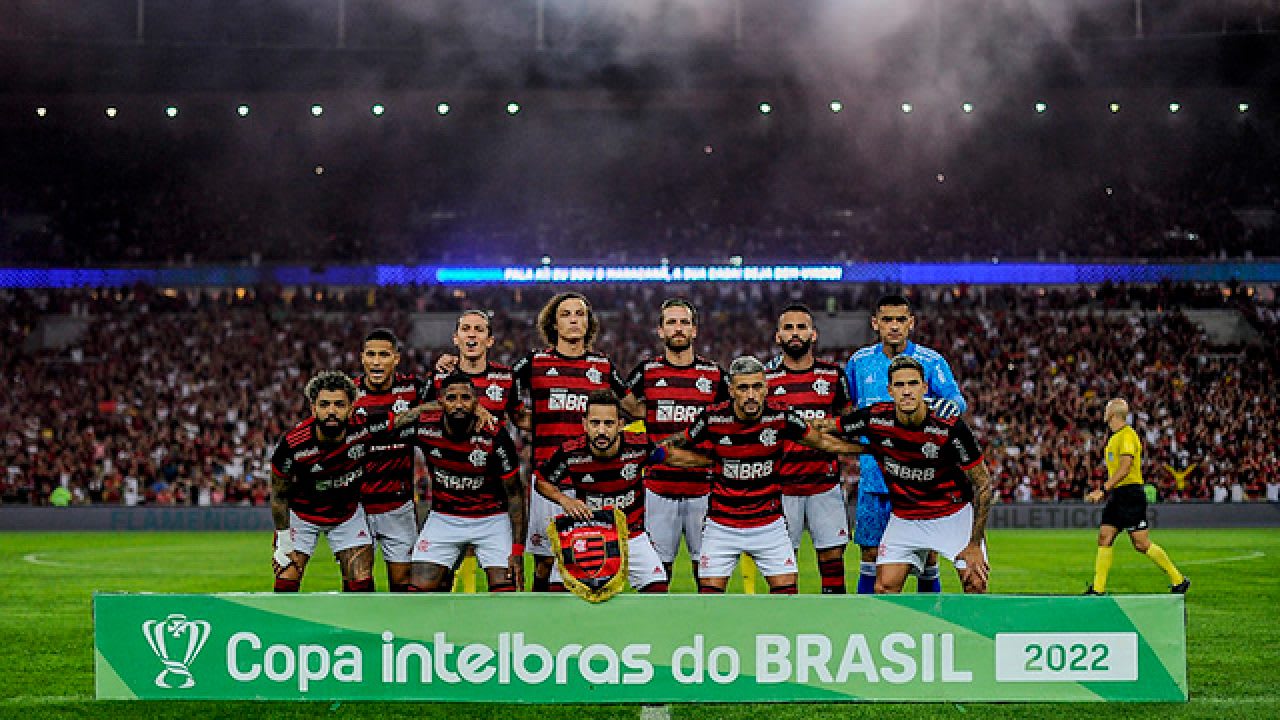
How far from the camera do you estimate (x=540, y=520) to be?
8094 millimetres

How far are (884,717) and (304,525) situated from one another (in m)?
3.62

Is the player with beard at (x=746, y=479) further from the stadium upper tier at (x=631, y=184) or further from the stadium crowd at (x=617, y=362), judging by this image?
the stadium upper tier at (x=631, y=184)

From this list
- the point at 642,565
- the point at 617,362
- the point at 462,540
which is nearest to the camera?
the point at 642,565

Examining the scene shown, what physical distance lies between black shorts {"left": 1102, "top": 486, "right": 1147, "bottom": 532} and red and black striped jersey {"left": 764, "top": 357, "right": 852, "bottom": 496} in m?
4.57

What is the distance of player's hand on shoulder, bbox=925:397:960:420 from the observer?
7.03 meters

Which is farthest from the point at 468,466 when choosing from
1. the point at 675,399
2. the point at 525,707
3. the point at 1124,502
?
the point at 1124,502

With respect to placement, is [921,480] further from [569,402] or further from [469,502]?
[469,502]

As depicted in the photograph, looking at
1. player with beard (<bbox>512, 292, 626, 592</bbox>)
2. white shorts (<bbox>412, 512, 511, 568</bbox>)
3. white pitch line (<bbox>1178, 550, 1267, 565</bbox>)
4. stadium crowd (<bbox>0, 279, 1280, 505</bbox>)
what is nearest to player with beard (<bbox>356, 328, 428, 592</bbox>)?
white shorts (<bbox>412, 512, 511, 568</bbox>)

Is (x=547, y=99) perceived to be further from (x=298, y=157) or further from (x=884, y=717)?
(x=884, y=717)

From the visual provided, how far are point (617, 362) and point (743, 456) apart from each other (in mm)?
23997

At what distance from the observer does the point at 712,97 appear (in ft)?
112

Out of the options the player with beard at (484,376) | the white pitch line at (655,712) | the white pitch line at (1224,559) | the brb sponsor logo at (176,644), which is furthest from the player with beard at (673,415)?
the white pitch line at (1224,559)

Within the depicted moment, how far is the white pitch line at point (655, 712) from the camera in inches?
257

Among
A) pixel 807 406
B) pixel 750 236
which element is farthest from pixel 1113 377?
pixel 807 406
